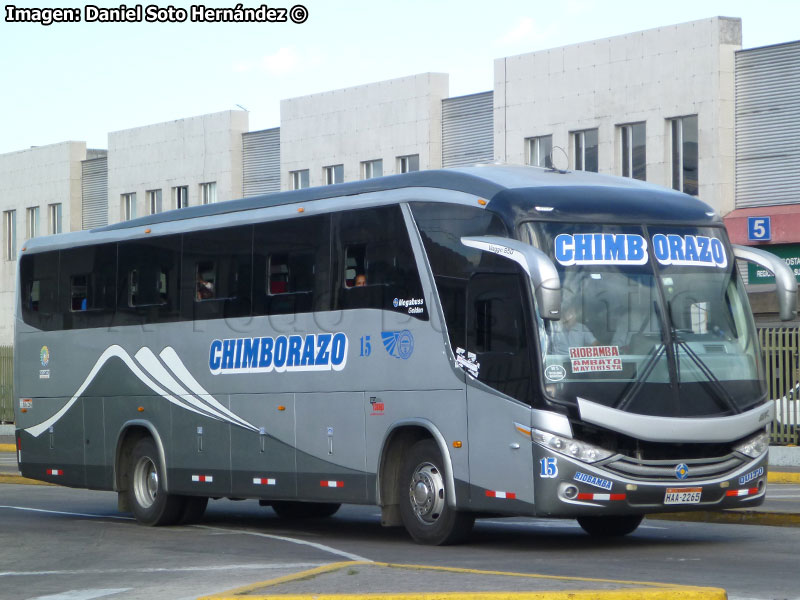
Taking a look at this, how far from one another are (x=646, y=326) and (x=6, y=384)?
31796 mm

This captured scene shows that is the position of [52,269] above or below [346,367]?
above

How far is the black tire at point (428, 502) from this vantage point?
44.7 feet

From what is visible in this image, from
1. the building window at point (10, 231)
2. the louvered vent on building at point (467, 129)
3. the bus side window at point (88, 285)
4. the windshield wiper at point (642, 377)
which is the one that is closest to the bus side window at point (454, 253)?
the windshield wiper at point (642, 377)

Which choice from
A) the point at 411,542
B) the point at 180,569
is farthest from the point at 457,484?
the point at 180,569

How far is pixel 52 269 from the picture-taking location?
19.8 m

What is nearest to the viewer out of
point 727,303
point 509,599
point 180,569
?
point 509,599

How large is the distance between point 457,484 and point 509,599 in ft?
A: 14.4

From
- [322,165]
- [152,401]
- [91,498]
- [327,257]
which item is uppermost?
[322,165]

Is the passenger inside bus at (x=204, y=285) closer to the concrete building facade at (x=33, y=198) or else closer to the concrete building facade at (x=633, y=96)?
the concrete building facade at (x=633, y=96)

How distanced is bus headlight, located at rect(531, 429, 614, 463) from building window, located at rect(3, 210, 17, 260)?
49532 mm

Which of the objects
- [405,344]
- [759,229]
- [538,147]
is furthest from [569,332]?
[538,147]

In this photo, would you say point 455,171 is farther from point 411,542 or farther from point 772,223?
point 772,223

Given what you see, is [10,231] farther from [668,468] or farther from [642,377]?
[668,468]

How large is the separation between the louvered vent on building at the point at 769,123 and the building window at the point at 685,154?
1060 millimetres
